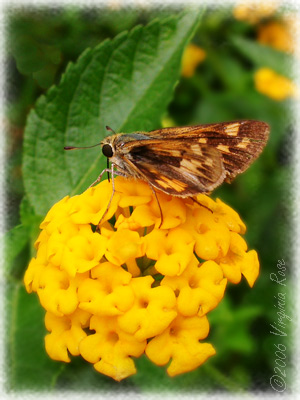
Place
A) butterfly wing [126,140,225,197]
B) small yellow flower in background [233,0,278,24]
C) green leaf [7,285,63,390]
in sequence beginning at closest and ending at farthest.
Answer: butterfly wing [126,140,225,197] < green leaf [7,285,63,390] < small yellow flower in background [233,0,278,24]

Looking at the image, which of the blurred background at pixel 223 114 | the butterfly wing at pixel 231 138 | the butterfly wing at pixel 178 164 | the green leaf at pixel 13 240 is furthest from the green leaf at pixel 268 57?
the green leaf at pixel 13 240

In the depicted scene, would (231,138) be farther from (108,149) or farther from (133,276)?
(133,276)

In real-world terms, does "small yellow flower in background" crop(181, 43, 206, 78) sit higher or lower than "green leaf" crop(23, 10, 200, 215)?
lower

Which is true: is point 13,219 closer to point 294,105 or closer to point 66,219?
point 66,219

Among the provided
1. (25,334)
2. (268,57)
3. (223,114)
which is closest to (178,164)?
(25,334)

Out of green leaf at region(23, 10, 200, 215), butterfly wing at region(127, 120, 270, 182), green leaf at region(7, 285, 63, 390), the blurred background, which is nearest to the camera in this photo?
butterfly wing at region(127, 120, 270, 182)

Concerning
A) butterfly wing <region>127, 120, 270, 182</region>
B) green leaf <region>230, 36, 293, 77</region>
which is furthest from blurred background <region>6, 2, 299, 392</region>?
butterfly wing <region>127, 120, 270, 182</region>

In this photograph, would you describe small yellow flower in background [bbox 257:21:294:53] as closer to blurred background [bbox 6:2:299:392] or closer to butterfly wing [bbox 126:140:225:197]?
blurred background [bbox 6:2:299:392]

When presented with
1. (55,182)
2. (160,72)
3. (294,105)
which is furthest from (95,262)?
(294,105)
